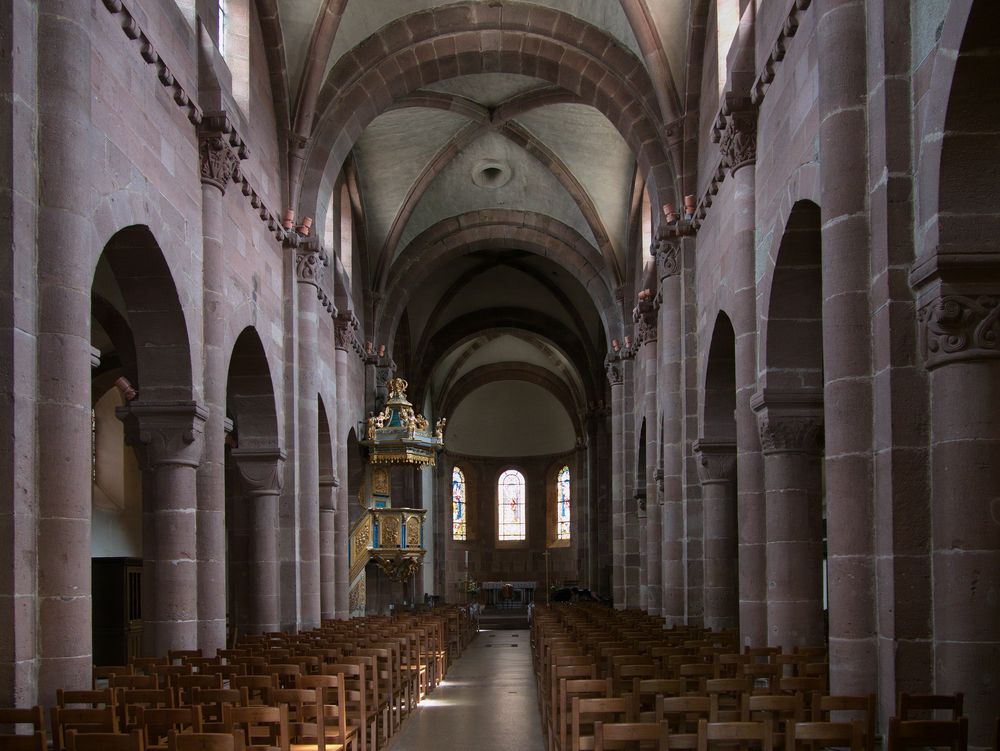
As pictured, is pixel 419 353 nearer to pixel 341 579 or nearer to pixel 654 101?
pixel 341 579

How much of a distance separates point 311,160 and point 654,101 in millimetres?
6712

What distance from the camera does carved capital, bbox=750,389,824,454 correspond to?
14.1 metres

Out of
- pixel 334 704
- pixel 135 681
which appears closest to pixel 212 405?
pixel 135 681

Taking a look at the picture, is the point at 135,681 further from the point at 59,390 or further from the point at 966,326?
the point at 966,326

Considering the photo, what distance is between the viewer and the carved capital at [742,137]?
52.0 ft

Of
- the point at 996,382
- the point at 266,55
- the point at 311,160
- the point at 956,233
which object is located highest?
the point at 266,55

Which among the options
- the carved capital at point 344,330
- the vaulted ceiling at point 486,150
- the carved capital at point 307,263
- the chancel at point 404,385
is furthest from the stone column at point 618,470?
the carved capital at point 307,263

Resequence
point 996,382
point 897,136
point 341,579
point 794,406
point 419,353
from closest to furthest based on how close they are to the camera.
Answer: point 996,382 < point 897,136 < point 794,406 < point 341,579 < point 419,353

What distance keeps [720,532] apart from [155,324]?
9404mm

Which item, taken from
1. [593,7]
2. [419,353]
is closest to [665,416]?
[593,7]

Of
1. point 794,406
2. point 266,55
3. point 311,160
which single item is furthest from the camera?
point 311,160

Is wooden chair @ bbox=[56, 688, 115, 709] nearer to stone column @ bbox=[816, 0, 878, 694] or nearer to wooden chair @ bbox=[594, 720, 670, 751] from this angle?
wooden chair @ bbox=[594, 720, 670, 751]

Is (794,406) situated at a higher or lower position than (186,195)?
lower

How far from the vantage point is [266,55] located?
70.4 feet
